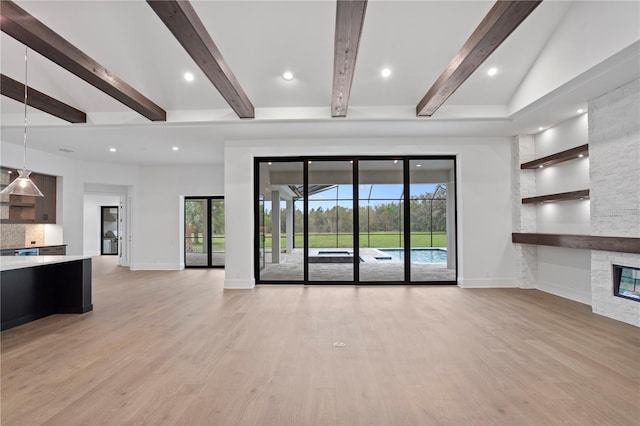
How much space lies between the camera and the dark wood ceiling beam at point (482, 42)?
2887 mm

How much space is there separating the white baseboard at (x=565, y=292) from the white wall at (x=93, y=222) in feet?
49.1

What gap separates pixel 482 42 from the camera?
3.36 metres

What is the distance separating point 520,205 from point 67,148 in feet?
31.3

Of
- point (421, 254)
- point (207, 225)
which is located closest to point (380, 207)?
point (421, 254)

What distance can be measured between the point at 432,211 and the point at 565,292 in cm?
265

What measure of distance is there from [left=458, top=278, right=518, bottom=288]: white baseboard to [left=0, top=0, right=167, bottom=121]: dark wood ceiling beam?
6.51m

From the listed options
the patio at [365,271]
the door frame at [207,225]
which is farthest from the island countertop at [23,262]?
the door frame at [207,225]

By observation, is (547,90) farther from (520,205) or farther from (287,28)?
(287,28)

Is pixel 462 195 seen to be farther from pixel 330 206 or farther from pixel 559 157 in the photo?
pixel 330 206

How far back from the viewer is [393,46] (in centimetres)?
448

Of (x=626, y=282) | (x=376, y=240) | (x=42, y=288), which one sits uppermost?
(x=376, y=240)

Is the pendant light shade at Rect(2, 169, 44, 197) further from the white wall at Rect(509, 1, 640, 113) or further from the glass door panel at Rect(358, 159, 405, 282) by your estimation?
the white wall at Rect(509, 1, 640, 113)

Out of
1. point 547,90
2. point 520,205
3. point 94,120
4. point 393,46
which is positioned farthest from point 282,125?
point 520,205

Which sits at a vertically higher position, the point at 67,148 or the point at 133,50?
the point at 133,50
